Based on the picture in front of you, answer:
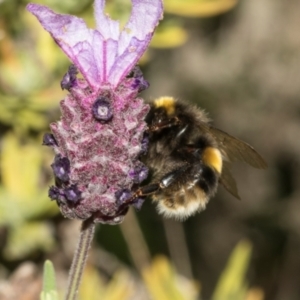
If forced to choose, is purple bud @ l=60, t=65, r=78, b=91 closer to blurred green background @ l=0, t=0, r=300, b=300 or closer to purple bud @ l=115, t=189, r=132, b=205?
purple bud @ l=115, t=189, r=132, b=205

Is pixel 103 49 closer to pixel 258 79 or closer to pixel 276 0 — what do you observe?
pixel 258 79

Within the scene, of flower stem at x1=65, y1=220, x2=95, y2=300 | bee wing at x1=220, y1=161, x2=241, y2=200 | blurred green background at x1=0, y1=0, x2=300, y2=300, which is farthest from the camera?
blurred green background at x1=0, y1=0, x2=300, y2=300

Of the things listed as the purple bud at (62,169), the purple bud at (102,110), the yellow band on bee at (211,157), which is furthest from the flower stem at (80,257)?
the yellow band on bee at (211,157)

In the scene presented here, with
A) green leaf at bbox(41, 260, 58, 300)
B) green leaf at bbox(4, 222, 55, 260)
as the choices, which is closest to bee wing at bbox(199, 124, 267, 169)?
green leaf at bbox(41, 260, 58, 300)

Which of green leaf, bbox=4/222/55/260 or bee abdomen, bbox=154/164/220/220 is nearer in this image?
bee abdomen, bbox=154/164/220/220

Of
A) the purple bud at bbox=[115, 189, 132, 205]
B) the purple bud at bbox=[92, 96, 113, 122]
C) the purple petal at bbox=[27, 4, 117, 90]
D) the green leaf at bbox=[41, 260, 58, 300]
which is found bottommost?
the green leaf at bbox=[41, 260, 58, 300]

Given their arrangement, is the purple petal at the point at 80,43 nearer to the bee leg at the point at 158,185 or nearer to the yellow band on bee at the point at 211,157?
the bee leg at the point at 158,185
